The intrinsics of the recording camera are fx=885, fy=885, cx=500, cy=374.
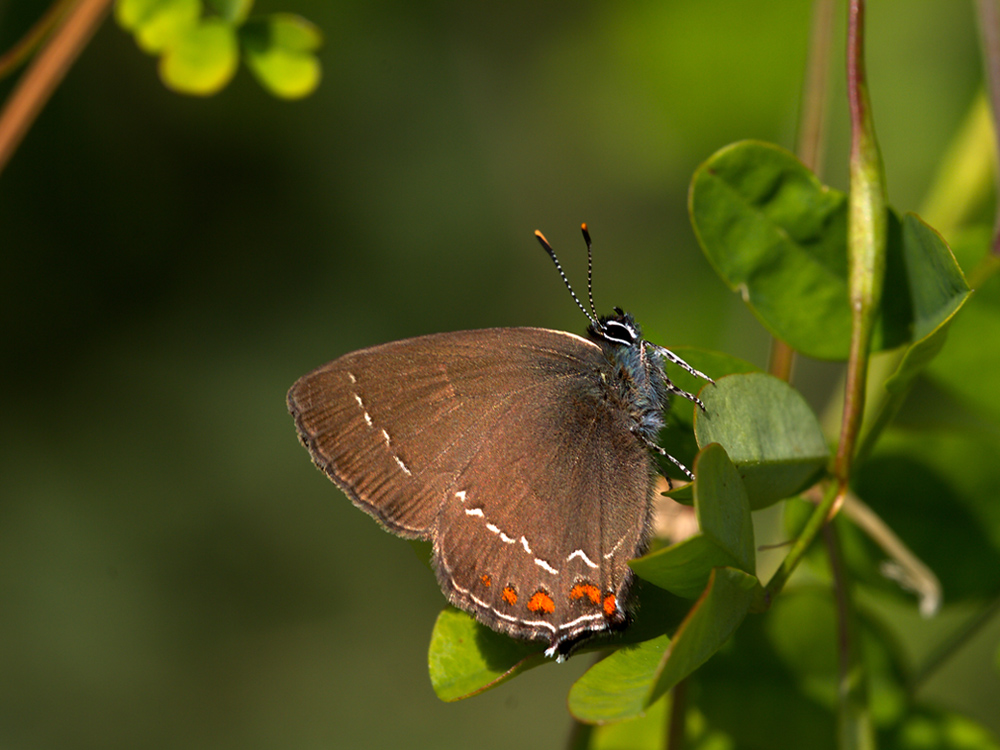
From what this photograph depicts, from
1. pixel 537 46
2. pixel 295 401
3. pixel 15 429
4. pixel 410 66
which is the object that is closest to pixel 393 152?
pixel 410 66

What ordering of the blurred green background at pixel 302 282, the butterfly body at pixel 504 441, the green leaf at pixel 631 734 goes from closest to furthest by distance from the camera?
the butterfly body at pixel 504 441 < the green leaf at pixel 631 734 < the blurred green background at pixel 302 282

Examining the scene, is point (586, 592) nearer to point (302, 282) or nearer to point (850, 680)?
point (850, 680)

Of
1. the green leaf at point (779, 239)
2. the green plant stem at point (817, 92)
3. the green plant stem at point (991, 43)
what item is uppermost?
the green plant stem at point (991, 43)

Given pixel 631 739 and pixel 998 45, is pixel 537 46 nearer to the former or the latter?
pixel 998 45

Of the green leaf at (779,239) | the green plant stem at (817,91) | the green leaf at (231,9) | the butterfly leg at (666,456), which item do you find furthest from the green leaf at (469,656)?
the green leaf at (231,9)

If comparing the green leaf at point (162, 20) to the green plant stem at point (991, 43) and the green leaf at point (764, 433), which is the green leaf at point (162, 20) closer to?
the green leaf at point (764, 433)

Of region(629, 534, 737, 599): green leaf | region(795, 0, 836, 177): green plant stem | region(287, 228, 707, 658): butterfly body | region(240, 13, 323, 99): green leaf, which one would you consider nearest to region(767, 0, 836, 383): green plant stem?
region(795, 0, 836, 177): green plant stem
